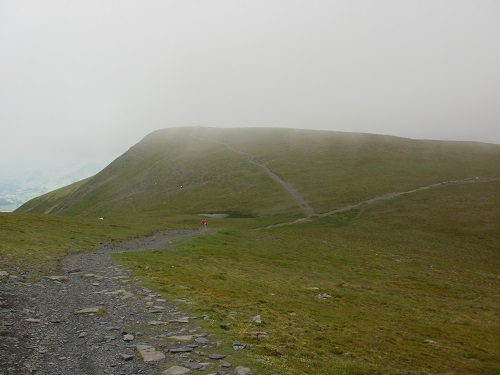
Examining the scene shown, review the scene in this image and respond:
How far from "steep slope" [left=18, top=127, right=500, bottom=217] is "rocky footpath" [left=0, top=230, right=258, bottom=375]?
2759 inches

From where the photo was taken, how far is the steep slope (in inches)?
4099

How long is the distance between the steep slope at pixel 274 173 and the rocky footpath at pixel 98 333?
7007 cm

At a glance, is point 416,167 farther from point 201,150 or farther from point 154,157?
point 154,157

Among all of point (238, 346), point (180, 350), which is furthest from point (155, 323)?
point (238, 346)

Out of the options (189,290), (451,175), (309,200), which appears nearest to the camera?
(189,290)

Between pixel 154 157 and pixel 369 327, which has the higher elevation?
pixel 154 157

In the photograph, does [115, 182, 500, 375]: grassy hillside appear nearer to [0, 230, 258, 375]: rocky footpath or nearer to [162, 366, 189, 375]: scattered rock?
[0, 230, 258, 375]: rocky footpath

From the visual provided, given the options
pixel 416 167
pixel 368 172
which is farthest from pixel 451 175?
pixel 368 172

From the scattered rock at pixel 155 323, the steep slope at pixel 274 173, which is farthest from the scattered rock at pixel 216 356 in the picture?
the steep slope at pixel 274 173

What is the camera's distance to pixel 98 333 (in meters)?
14.5

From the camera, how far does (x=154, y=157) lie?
6875 inches

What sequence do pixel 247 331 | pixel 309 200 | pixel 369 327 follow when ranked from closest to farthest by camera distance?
1. pixel 247 331
2. pixel 369 327
3. pixel 309 200

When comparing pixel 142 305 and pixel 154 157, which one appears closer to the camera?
pixel 142 305

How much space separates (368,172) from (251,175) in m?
41.4
